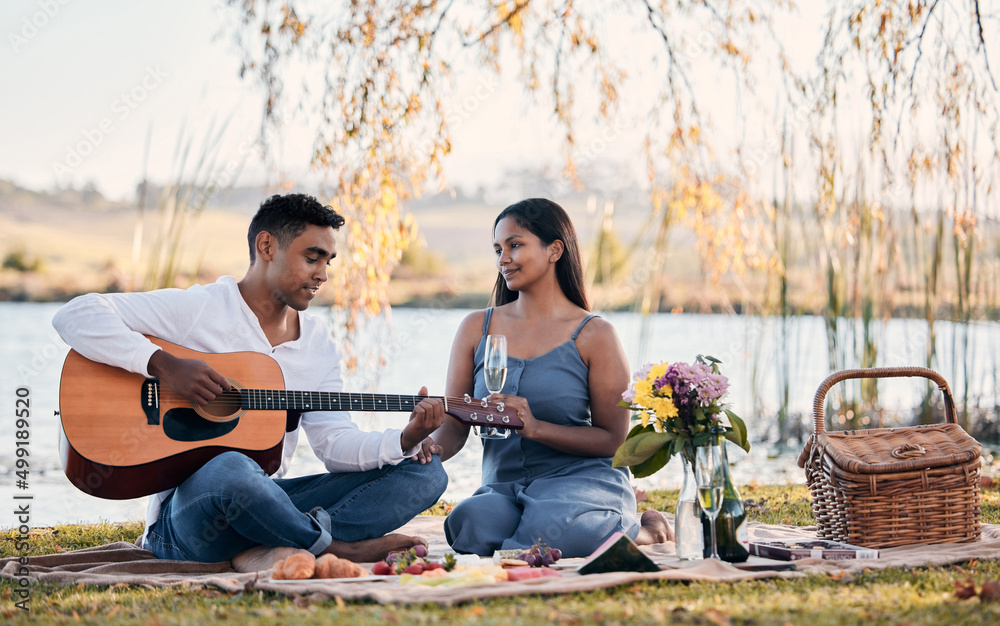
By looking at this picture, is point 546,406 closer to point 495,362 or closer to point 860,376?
point 495,362

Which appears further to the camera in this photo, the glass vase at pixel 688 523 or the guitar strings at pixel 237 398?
the guitar strings at pixel 237 398

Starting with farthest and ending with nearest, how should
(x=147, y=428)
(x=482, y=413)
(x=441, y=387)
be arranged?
(x=441, y=387) → (x=482, y=413) → (x=147, y=428)

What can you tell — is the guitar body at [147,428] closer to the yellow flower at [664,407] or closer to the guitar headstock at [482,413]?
the guitar headstock at [482,413]

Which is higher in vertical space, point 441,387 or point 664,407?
point 664,407

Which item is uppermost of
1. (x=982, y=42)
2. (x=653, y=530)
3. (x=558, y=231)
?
(x=982, y=42)

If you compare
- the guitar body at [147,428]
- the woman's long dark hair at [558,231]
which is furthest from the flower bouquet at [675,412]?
the guitar body at [147,428]

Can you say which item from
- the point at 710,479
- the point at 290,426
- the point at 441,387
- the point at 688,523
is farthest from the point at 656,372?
the point at 441,387

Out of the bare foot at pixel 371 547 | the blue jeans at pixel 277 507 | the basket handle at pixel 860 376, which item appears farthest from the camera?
the basket handle at pixel 860 376

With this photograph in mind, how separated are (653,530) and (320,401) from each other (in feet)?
4.55

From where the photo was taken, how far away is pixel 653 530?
3.42 m

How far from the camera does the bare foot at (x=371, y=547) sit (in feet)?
10.1

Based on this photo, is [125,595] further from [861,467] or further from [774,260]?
[774,260]

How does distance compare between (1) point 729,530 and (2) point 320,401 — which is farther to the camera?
(2) point 320,401

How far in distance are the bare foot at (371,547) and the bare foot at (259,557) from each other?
0.66 feet
